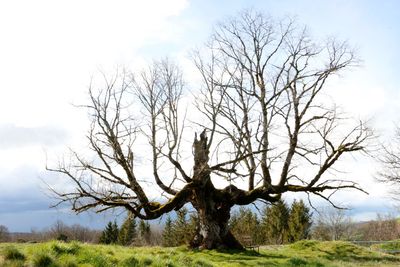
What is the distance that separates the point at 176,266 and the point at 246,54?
53.2 feet

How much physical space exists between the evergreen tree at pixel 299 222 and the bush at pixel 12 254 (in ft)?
157

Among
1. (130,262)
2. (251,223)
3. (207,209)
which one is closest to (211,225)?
(207,209)

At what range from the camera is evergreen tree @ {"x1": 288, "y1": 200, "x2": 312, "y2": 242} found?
5338 centimetres

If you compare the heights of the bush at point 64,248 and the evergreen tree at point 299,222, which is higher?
the evergreen tree at point 299,222

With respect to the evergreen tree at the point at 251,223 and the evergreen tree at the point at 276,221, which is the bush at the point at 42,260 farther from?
the evergreen tree at the point at 276,221

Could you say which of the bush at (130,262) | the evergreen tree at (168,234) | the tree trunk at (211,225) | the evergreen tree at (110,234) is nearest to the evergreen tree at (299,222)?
the evergreen tree at (168,234)

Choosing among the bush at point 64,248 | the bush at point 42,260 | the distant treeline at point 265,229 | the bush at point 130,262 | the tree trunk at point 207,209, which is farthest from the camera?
the distant treeline at point 265,229

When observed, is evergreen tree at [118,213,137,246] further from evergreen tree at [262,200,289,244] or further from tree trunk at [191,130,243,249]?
tree trunk at [191,130,243,249]

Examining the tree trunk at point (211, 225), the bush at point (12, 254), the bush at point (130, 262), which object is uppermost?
the tree trunk at point (211, 225)

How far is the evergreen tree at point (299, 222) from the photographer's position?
175ft

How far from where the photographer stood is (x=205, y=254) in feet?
62.7

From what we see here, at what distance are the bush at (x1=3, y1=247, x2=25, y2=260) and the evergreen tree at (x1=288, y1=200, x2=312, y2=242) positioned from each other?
47.8 m

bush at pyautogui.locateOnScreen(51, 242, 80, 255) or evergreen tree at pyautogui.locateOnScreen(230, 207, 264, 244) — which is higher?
evergreen tree at pyautogui.locateOnScreen(230, 207, 264, 244)

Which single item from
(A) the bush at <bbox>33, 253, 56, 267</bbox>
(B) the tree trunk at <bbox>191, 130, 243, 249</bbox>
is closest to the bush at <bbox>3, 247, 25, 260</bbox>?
(A) the bush at <bbox>33, 253, 56, 267</bbox>
